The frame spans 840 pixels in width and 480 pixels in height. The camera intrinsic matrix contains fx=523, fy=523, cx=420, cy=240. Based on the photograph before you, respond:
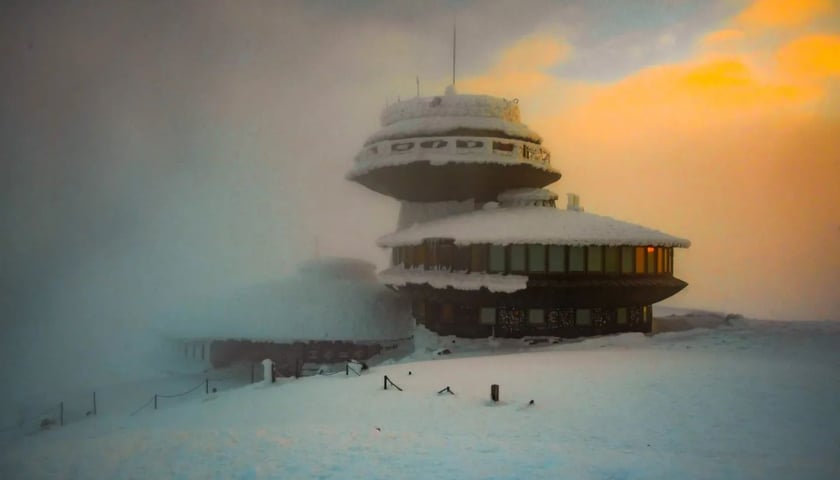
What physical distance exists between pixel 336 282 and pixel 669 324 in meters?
18.8

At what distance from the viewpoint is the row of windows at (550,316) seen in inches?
926

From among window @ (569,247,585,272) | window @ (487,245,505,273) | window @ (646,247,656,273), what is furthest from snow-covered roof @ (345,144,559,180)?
window @ (646,247,656,273)

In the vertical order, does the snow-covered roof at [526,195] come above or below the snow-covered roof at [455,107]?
below

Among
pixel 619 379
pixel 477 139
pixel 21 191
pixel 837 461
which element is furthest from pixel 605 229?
pixel 21 191

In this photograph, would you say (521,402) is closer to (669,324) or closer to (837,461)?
(837,461)

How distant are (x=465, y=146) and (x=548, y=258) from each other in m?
7.64

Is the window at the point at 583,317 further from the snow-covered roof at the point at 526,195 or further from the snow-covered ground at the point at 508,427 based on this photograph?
the snow-covered roof at the point at 526,195

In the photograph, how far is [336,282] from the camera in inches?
1248

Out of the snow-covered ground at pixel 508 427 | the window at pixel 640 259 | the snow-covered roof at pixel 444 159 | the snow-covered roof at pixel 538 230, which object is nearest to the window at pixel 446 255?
the snow-covered roof at pixel 538 230

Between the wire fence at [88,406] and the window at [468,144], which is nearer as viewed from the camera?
the wire fence at [88,406]

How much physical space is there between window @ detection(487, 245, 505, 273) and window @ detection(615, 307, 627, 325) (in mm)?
5909

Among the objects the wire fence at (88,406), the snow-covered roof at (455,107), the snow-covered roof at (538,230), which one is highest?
the snow-covered roof at (455,107)

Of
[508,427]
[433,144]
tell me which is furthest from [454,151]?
[508,427]

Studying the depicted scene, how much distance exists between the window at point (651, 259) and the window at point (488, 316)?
7.51 metres
